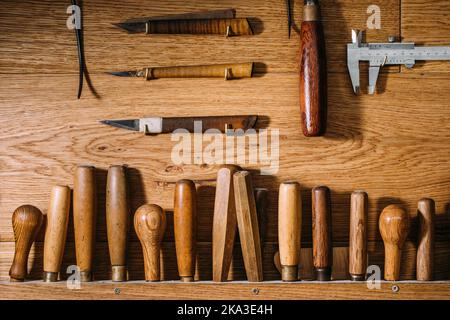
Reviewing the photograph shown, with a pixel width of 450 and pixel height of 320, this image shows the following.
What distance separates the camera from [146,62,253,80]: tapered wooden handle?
1550 millimetres

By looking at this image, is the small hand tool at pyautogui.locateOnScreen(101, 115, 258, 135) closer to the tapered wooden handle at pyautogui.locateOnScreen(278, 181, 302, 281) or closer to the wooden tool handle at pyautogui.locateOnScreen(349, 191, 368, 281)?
the tapered wooden handle at pyautogui.locateOnScreen(278, 181, 302, 281)

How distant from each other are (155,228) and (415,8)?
2.55 feet

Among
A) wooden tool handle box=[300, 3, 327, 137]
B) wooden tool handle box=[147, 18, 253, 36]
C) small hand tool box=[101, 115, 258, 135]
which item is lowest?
small hand tool box=[101, 115, 258, 135]

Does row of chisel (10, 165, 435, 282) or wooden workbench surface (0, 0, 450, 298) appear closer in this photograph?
row of chisel (10, 165, 435, 282)

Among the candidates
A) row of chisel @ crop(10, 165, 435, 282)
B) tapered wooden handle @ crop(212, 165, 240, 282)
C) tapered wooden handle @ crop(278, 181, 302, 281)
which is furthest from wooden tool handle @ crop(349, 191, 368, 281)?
tapered wooden handle @ crop(212, 165, 240, 282)

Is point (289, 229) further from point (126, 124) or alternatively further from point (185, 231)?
point (126, 124)

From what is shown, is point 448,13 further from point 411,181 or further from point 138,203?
point 138,203

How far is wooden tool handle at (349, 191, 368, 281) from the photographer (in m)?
1.45

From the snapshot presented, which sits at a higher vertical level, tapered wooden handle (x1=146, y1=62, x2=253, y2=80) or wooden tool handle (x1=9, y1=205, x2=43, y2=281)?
tapered wooden handle (x1=146, y1=62, x2=253, y2=80)

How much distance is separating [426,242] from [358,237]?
5.8 inches

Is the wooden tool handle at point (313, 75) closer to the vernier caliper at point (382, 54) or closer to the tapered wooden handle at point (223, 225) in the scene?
the vernier caliper at point (382, 54)

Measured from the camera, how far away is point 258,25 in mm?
1575

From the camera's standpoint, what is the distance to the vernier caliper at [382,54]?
1548mm
